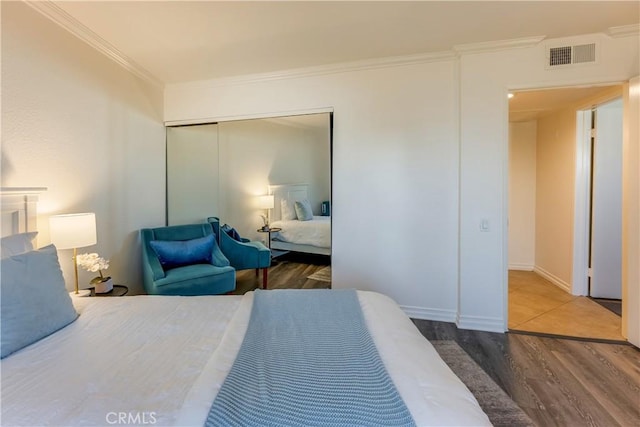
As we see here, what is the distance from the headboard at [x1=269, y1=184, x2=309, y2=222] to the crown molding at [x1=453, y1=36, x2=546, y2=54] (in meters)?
1.90

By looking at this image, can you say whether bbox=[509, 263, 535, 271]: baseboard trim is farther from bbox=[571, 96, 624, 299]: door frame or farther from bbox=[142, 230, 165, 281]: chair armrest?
bbox=[142, 230, 165, 281]: chair armrest

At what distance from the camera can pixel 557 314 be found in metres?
2.87

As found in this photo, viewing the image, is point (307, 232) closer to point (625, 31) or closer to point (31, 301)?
point (31, 301)

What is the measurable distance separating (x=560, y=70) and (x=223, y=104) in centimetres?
324

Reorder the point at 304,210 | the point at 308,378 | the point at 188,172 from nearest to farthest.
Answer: the point at 308,378
the point at 304,210
the point at 188,172

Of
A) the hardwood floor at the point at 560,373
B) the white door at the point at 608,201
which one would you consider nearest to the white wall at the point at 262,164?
the hardwood floor at the point at 560,373

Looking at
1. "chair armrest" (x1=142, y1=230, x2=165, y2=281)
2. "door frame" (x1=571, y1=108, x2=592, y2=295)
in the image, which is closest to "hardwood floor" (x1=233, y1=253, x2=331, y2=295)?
"chair armrest" (x1=142, y1=230, x2=165, y2=281)

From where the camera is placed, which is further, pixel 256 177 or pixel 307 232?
pixel 256 177

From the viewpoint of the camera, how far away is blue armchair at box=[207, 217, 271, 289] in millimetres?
3178

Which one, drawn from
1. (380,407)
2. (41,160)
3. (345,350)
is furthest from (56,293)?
(380,407)

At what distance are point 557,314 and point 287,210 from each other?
2.98 metres

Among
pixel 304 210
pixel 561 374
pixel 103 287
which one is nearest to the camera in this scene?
pixel 561 374

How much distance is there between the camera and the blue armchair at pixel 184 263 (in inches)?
102

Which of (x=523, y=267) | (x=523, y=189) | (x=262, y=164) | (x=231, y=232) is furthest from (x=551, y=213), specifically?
(x=231, y=232)
